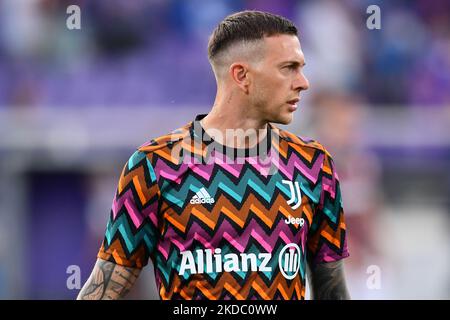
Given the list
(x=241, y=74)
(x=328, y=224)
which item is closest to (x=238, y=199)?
(x=328, y=224)

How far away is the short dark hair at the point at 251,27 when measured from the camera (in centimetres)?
441

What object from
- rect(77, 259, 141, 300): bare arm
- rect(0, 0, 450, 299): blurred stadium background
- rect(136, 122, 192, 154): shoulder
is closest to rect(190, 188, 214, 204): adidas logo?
rect(136, 122, 192, 154): shoulder

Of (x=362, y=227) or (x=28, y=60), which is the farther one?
(x=28, y=60)

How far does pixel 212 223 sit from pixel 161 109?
741 cm

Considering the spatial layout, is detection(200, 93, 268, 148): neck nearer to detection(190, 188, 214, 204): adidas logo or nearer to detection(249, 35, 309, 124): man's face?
detection(249, 35, 309, 124): man's face

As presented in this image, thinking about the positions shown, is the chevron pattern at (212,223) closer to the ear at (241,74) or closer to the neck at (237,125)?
the neck at (237,125)

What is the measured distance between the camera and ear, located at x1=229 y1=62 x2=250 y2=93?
4.45m

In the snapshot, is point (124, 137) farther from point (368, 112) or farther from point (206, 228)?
point (206, 228)

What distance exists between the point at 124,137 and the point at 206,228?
7274 mm

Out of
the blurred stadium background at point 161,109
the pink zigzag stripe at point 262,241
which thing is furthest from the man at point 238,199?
the blurred stadium background at point 161,109

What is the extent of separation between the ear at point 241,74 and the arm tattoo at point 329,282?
876 mm

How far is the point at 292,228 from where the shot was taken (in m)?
4.30
